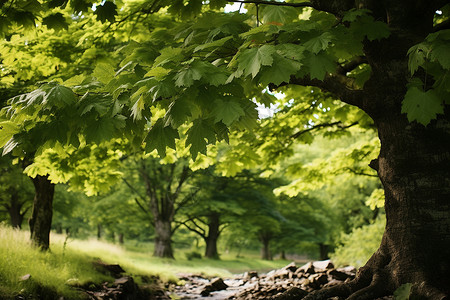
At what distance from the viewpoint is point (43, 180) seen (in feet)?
29.7

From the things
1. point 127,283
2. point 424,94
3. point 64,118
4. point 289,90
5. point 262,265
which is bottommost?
point 262,265

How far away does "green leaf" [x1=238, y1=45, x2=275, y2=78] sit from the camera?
2.29 metres

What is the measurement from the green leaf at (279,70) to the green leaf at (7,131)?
7.18 feet

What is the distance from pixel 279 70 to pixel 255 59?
0.59ft

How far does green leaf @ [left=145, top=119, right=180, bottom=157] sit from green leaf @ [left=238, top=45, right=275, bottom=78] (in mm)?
750

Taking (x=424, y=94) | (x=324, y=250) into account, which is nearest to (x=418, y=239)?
(x=424, y=94)

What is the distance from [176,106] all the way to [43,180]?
7866 mm

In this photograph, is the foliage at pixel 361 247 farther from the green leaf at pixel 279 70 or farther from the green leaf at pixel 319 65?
the green leaf at pixel 279 70

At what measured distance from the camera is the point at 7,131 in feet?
10.1

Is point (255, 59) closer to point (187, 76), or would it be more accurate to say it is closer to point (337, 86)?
point (187, 76)

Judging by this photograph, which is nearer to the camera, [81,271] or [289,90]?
[289,90]

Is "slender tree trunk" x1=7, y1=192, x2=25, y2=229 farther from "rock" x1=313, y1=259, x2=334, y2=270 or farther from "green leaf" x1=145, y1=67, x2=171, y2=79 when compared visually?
"green leaf" x1=145, y1=67, x2=171, y2=79

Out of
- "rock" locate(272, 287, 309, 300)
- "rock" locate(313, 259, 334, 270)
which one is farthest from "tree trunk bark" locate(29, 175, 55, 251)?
"rock" locate(313, 259, 334, 270)

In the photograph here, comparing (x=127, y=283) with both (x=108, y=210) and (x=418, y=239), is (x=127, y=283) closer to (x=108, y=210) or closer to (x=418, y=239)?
(x=418, y=239)
